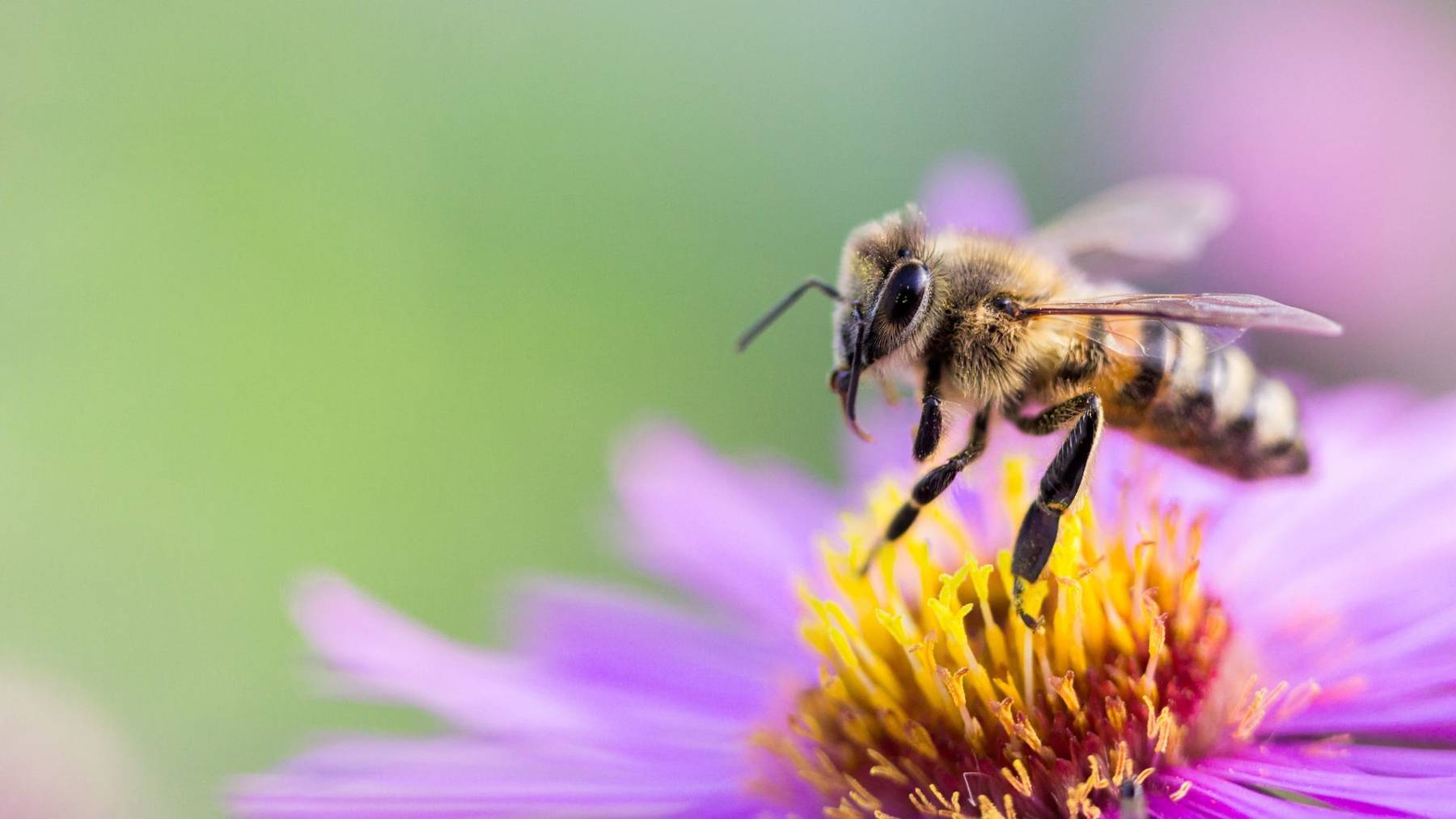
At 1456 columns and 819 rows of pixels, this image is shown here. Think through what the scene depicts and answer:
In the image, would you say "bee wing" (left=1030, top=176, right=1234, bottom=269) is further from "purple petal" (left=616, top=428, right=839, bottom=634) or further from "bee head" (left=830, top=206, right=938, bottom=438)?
"purple petal" (left=616, top=428, right=839, bottom=634)

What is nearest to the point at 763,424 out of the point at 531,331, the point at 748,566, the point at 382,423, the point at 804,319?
the point at 804,319

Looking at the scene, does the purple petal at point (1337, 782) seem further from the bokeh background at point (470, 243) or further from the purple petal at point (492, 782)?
the bokeh background at point (470, 243)

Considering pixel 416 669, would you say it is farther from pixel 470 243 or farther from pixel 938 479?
pixel 470 243

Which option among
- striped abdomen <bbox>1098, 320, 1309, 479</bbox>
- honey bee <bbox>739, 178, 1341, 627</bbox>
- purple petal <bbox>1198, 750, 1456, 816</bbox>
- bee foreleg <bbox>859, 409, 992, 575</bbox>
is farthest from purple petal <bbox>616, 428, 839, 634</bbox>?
purple petal <bbox>1198, 750, 1456, 816</bbox>

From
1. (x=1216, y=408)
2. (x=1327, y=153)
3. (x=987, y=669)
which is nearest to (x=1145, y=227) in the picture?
(x=1216, y=408)

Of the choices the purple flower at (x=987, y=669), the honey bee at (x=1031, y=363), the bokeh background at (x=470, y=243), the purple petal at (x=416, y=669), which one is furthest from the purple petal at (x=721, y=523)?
the bokeh background at (x=470, y=243)

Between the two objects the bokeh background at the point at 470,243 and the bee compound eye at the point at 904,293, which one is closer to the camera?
the bee compound eye at the point at 904,293
